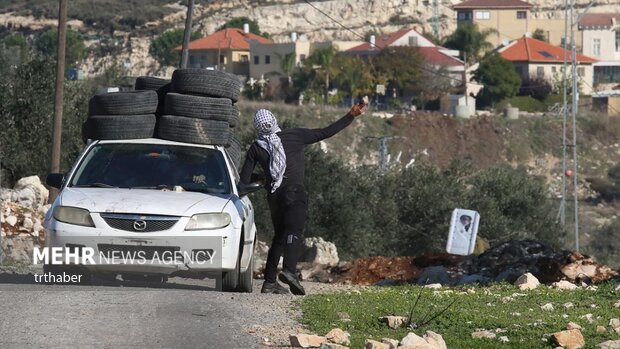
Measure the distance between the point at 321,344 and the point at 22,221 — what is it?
1709cm

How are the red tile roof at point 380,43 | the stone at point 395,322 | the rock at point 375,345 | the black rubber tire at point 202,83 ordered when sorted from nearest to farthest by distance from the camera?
the rock at point 375,345, the stone at point 395,322, the black rubber tire at point 202,83, the red tile roof at point 380,43

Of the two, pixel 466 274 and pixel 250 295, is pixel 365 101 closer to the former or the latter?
pixel 250 295

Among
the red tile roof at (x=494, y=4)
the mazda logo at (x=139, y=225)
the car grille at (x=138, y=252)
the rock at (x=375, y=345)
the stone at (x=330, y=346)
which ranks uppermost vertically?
the red tile roof at (x=494, y=4)

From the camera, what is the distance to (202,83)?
1659 cm

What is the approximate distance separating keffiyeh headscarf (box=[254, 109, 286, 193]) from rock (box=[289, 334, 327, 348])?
429cm

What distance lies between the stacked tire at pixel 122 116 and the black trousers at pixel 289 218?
1996mm

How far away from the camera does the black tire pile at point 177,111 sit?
15.4m

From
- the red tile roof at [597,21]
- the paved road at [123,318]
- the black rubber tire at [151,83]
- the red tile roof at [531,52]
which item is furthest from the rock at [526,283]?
the red tile roof at [597,21]

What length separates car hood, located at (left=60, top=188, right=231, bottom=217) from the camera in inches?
532

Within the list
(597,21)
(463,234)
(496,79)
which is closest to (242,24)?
(597,21)

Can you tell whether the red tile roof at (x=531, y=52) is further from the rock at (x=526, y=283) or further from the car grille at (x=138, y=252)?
the car grille at (x=138, y=252)

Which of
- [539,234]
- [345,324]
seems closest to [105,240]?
[345,324]

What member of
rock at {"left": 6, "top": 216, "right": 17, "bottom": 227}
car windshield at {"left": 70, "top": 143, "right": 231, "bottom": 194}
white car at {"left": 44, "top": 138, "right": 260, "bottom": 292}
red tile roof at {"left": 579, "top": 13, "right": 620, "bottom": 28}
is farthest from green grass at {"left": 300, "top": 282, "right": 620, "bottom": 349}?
red tile roof at {"left": 579, "top": 13, "right": 620, "bottom": 28}

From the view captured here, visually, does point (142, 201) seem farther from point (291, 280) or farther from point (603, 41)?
point (603, 41)
